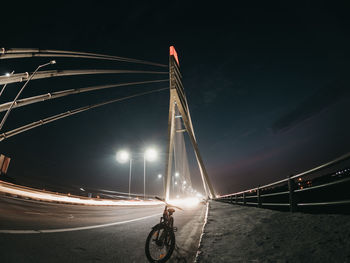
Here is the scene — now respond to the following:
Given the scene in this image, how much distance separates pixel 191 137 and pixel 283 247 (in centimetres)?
2951

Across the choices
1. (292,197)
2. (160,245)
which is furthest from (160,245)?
(292,197)

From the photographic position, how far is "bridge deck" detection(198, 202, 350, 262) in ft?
6.97

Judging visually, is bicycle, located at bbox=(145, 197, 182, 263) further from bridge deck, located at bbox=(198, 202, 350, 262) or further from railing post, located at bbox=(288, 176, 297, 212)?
railing post, located at bbox=(288, 176, 297, 212)

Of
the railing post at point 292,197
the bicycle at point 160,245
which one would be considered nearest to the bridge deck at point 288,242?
the bicycle at point 160,245

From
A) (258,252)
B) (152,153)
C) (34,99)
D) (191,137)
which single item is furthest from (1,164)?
(258,252)

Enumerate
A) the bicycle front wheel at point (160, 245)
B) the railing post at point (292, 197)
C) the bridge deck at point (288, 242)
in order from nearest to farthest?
the bridge deck at point (288, 242), the bicycle front wheel at point (160, 245), the railing post at point (292, 197)

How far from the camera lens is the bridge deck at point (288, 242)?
83.7 inches

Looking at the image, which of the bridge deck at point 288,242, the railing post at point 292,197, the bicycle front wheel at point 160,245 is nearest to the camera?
the bridge deck at point 288,242

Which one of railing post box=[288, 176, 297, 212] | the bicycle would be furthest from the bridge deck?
railing post box=[288, 176, 297, 212]

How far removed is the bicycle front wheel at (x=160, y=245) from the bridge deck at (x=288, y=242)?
67 cm

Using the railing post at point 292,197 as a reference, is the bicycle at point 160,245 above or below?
below

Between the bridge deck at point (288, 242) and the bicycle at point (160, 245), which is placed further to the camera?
the bicycle at point (160, 245)

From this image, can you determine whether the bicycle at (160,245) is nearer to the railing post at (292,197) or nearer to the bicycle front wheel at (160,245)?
the bicycle front wheel at (160,245)

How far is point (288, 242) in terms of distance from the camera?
2639 millimetres
